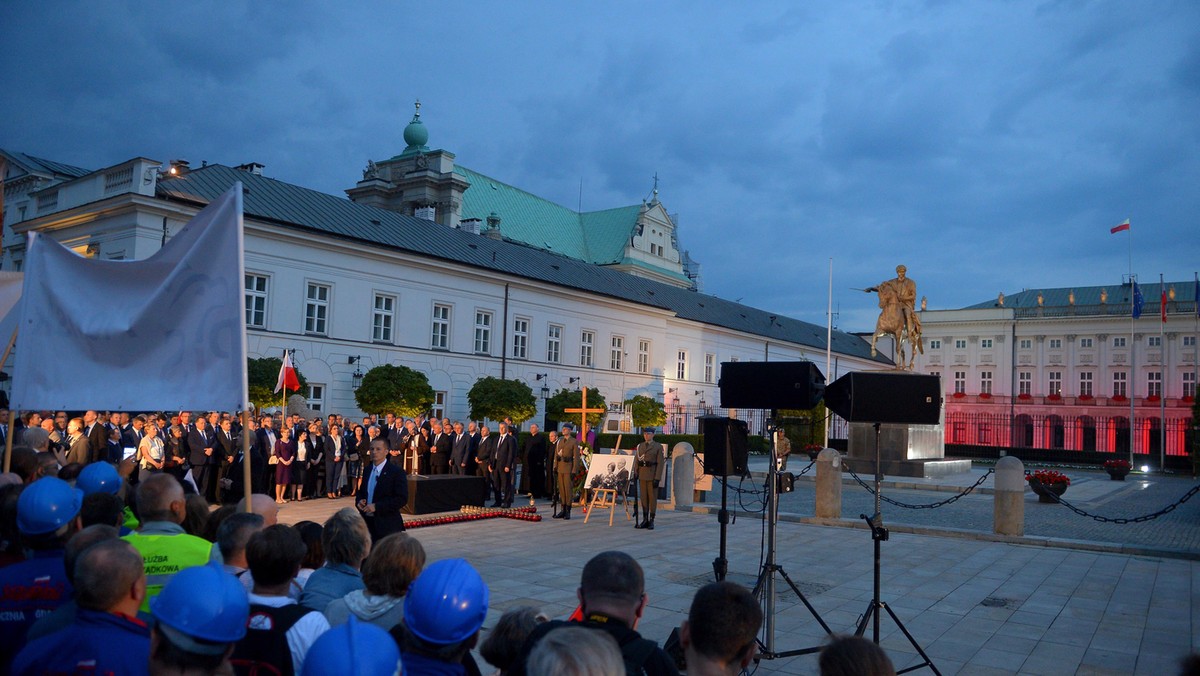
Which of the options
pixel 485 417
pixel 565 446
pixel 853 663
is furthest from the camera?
pixel 485 417

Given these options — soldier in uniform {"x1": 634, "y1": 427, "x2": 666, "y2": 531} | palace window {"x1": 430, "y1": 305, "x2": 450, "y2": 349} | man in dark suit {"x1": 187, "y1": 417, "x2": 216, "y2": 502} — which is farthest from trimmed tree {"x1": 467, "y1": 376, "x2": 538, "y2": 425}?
soldier in uniform {"x1": 634, "y1": 427, "x2": 666, "y2": 531}

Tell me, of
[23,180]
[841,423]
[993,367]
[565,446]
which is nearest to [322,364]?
[565,446]

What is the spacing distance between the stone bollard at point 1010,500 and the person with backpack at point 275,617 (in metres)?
14.8

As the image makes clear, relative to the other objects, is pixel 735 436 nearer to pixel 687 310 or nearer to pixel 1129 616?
pixel 1129 616

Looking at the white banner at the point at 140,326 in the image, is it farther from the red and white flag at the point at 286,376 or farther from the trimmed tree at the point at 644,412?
the trimmed tree at the point at 644,412

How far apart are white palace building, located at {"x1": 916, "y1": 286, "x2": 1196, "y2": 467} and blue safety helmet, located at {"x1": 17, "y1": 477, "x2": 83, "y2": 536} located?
226 ft

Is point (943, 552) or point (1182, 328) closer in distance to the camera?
point (943, 552)

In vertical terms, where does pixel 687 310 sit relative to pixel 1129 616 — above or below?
above

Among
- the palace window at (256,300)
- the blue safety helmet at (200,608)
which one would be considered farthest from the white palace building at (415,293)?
the blue safety helmet at (200,608)

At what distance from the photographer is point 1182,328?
66.7m

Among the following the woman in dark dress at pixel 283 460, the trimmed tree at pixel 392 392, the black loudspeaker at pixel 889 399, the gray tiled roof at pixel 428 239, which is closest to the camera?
the black loudspeaker at pixel 889 399

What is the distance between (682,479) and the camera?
20359 millimetres

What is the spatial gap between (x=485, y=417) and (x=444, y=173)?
35322 mm

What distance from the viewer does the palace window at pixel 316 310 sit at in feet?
110
